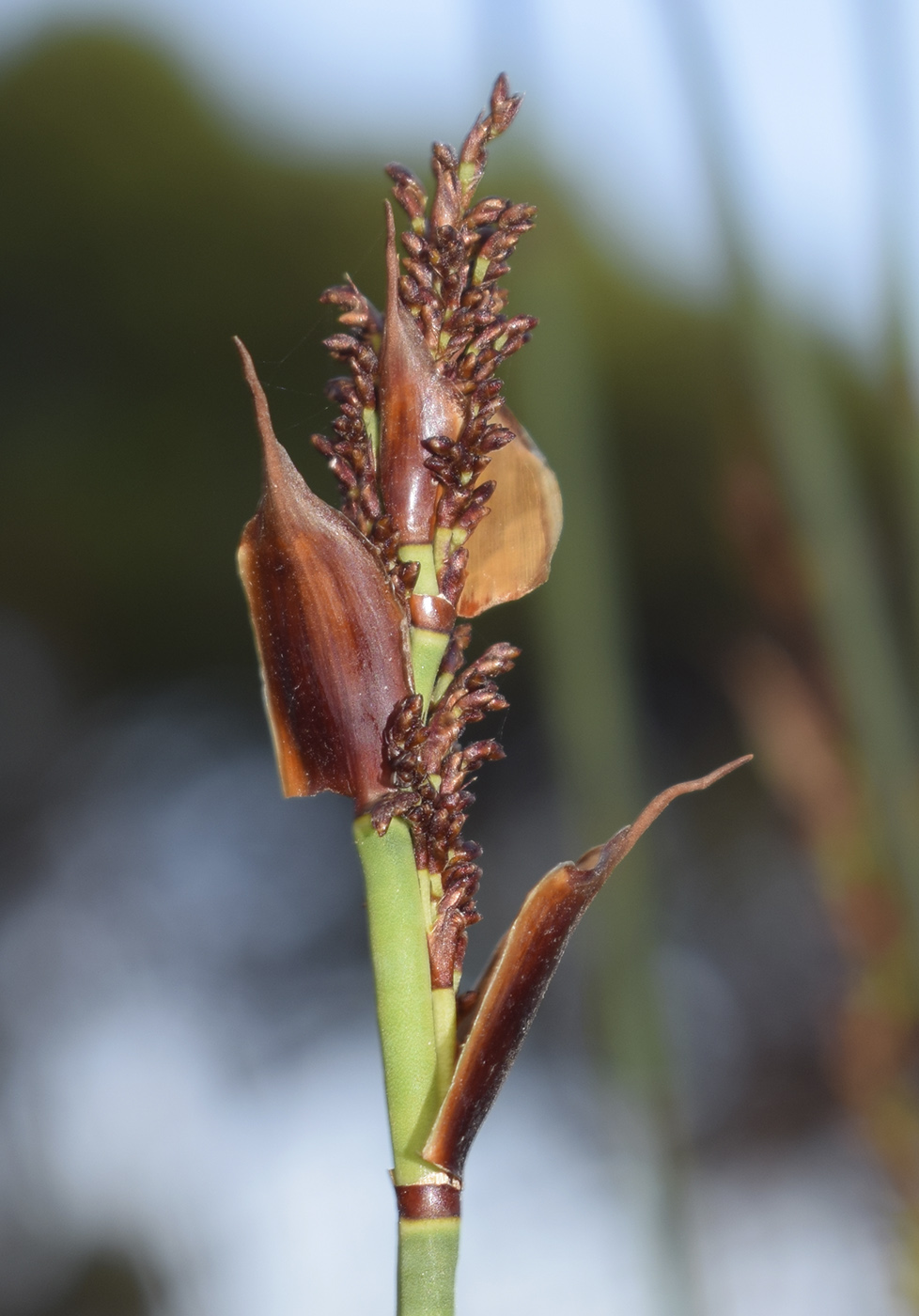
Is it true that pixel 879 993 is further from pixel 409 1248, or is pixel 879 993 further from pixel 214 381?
pixel 214 381

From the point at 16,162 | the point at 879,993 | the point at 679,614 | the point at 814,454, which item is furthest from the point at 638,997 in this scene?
the point at 16,162

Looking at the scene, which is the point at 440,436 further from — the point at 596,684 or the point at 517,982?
the point at 596,684

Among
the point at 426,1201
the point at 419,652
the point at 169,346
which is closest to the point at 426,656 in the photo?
the point at 419,652

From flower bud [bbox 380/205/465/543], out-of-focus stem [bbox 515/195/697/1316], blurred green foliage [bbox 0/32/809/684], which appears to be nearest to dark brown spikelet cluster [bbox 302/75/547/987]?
flower bud [bbox 380/205/465/543]

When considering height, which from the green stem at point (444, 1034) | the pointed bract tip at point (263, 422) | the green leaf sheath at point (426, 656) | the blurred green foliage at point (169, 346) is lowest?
the green stem at point (444, 1034)

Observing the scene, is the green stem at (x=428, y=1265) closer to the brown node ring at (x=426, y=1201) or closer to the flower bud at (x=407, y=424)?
the brown node ring at (x=426, y=1201)

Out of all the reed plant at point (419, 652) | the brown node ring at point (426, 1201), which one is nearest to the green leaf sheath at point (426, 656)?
the reed plant at point (419, 652)
